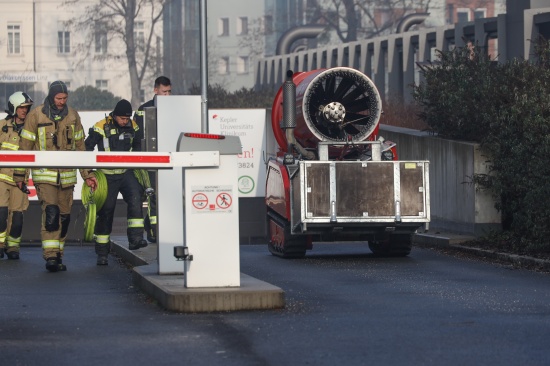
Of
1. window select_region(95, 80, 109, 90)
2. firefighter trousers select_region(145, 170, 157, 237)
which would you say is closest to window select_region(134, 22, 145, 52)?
window select_region(95, 80, 109, 90)

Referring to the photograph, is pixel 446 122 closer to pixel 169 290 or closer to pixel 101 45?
pixel 169 290

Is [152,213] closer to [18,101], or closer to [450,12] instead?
[18,101]

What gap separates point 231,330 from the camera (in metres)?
9.87

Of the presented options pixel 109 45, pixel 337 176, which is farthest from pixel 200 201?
pixel 109 45

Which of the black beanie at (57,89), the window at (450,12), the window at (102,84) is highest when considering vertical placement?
the window at (450,12)

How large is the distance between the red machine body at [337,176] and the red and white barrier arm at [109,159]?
20.7ft

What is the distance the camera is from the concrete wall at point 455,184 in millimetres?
20859

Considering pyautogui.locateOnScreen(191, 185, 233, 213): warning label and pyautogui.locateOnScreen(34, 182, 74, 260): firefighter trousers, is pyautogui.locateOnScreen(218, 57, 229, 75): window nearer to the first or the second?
pyautogui.locateOnScreen(34, 182, 74, 260): firefighter trousers

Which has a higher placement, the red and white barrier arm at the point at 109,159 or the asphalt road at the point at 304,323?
the red and white barrier arm at the point at 109,159

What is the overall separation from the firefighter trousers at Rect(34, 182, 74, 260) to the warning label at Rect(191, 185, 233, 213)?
13.2 feet

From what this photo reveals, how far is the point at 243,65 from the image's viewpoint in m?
112

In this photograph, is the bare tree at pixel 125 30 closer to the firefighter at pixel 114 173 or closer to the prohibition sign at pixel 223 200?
the firefighter at pixel 114 173

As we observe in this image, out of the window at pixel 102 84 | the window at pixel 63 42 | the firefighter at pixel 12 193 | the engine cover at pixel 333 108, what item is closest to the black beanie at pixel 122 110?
the firefighter at pixel 12 193

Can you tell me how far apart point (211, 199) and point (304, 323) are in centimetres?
161
